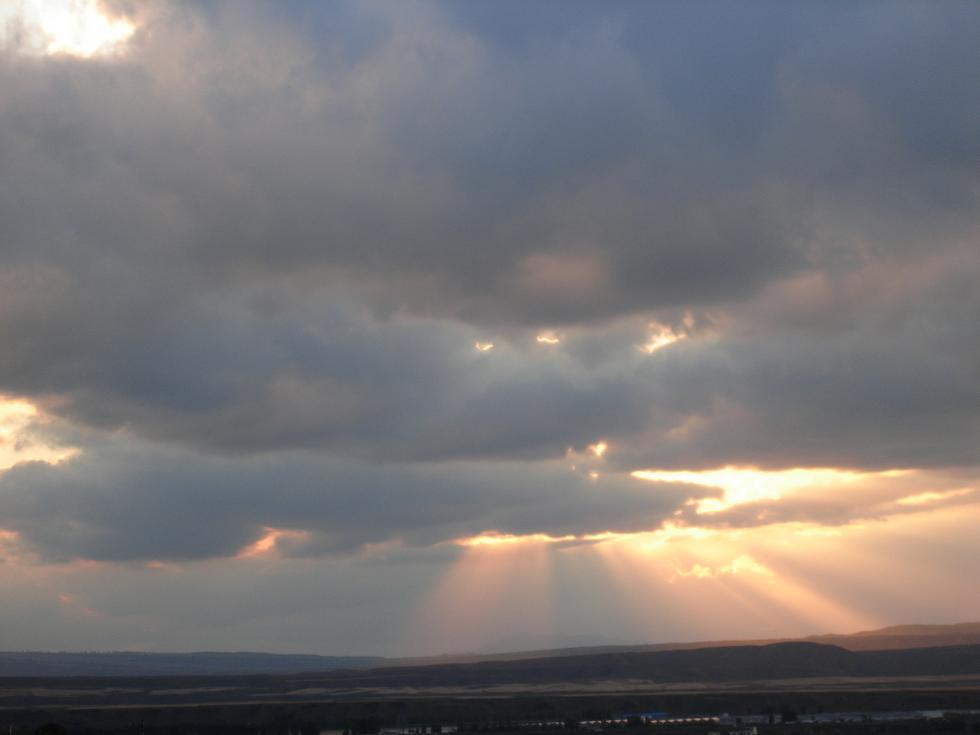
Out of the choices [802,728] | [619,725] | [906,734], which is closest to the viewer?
[906,734]

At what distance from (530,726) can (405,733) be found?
20617mm

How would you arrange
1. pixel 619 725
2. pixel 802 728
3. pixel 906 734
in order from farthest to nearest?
pixel 619 725, pixel 802 728, pixel 906 734

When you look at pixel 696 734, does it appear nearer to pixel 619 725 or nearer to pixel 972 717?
pixel 619 725

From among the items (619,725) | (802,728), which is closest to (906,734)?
(802,728)

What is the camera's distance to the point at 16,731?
7505 inches

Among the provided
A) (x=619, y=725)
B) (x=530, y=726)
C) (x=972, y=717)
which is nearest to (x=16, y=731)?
(x=530, y=726)

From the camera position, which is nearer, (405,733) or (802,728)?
(802,728)

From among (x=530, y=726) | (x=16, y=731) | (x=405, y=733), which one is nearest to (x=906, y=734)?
(x=530, y=726)

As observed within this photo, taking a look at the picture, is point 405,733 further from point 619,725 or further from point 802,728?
point 802,728

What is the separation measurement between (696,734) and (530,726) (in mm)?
36203

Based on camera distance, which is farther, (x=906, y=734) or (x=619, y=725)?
(x=619, y=725)

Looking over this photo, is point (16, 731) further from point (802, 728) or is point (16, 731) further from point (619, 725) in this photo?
point (802, 728)

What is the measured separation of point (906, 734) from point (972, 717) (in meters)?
31.6

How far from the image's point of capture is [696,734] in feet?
564
